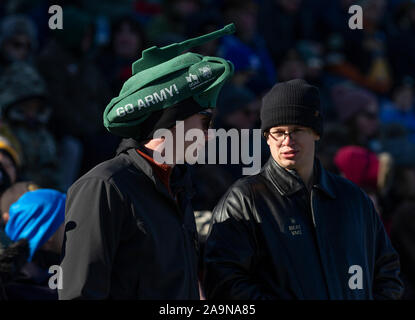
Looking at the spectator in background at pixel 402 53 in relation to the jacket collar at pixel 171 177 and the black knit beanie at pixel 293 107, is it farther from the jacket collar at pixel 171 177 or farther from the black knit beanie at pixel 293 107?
the jacket collar at pixel 171 177

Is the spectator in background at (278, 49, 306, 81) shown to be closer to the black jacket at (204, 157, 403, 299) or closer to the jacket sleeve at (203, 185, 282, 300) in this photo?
the black jacket at (204, 157, 403, 299)

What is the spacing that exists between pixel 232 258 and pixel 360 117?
4796 millimetres

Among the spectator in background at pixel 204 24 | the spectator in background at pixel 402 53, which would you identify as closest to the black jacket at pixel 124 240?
the spectator in background at pixel 204 24

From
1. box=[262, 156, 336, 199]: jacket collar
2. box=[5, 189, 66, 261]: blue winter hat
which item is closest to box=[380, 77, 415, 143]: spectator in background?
box=[262, 156, 336, 199]: jacket collar

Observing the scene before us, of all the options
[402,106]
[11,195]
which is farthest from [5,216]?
[402,106]

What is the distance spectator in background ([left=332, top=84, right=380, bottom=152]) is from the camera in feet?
25.5

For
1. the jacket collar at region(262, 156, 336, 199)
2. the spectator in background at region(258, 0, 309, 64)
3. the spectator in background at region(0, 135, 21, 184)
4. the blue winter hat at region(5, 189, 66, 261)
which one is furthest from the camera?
the spectator in background at region(258, 0, 309, 64)

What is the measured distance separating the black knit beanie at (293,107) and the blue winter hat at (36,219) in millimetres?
1144

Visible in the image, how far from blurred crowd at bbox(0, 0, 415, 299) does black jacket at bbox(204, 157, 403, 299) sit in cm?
85

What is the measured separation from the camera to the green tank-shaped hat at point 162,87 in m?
3.19

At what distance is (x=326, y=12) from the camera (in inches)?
397

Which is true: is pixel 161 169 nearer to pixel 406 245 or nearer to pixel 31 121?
pixel 406 245

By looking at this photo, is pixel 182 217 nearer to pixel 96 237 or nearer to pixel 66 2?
pixel 96 237

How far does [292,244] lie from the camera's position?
11.3ft
